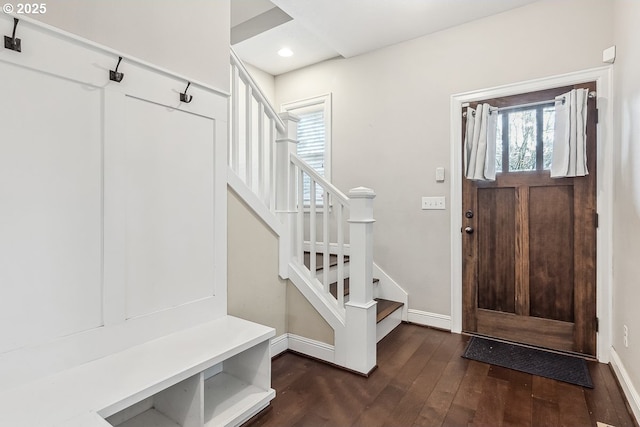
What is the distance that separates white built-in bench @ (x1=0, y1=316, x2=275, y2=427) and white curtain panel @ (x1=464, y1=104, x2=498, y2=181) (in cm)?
208

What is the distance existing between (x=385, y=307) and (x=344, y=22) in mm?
2538

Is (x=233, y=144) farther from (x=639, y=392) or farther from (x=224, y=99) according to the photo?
(x=639, y=392)

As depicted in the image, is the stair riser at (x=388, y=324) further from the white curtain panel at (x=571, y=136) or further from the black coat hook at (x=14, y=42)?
the black coat hook at (x=14, y=42)

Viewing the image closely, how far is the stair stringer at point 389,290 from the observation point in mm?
3167

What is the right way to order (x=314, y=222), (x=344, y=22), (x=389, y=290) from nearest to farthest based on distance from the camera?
1. (x=314, y=222)
2. (x=344, y=22)
3. (x=389, y=290)

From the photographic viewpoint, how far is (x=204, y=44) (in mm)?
1899

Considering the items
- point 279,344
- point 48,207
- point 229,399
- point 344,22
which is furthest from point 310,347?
point 344,22

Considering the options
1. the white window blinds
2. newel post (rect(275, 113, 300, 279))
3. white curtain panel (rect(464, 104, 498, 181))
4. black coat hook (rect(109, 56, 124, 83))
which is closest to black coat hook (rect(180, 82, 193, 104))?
black coat hook (rect(109, 56, 124, 83))

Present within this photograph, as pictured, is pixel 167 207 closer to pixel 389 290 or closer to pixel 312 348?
pixel 312 348

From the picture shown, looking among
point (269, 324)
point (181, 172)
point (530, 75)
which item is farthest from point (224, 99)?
point (530, 75)

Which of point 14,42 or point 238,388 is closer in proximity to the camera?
point 14,42

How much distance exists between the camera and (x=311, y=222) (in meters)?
2.46

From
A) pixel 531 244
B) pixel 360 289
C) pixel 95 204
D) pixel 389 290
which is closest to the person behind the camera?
pixel 95 204

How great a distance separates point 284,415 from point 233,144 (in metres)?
1.64
